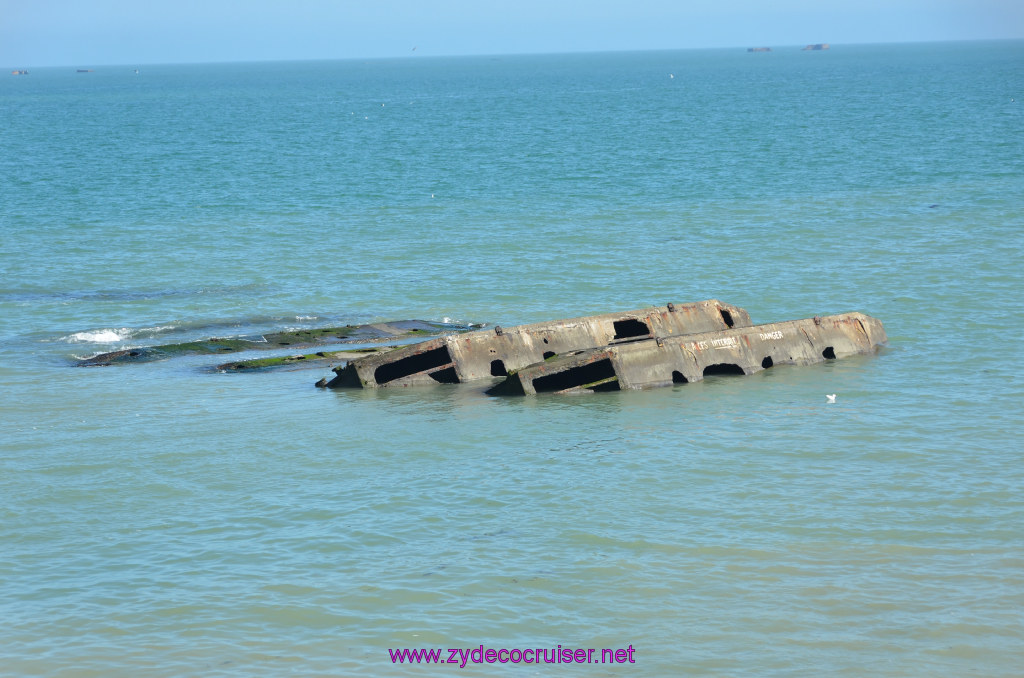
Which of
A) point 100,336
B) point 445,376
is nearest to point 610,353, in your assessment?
point 445,376

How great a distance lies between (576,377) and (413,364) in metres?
2.66

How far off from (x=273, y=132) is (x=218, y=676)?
248 feet

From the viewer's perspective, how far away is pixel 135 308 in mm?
25031

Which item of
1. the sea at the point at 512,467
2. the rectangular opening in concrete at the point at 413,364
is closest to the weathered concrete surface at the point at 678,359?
the sea at the point at 512,467

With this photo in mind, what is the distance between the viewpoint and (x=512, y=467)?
14438 millimetres

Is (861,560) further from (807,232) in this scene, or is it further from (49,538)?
(807,232)

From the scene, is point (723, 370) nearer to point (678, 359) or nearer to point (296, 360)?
point (678, 359)

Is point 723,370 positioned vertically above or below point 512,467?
above

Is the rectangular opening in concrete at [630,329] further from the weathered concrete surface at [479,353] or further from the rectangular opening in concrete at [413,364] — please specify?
the rectangular opening in concrete at [413,364]

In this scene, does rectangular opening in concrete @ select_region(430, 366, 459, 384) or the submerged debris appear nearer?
the submerged debris

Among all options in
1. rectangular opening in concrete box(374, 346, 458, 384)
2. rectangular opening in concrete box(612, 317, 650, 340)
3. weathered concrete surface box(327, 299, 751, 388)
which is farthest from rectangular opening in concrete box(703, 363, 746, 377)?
rectangular opening in concrete box(374, 346, 458, 384)

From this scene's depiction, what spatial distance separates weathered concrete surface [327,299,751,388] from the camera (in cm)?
1823

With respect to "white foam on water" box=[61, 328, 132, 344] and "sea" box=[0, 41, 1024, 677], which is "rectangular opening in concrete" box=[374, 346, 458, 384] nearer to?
"sea" box=[0, 41, 1024, 677]

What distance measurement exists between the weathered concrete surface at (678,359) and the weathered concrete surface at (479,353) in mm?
704
